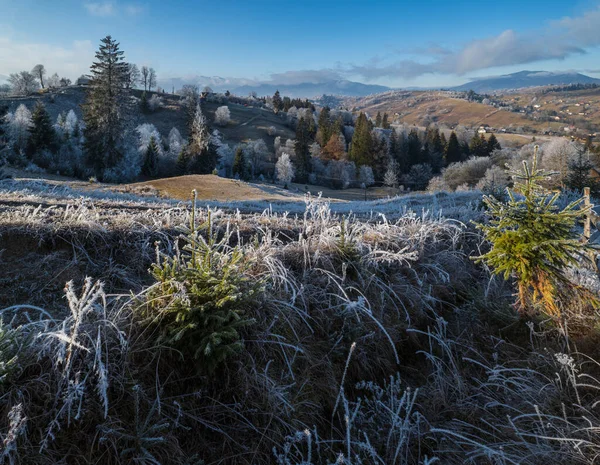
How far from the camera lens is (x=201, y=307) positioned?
2568 mm

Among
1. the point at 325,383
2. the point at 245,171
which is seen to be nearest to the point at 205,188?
the point at 325,383

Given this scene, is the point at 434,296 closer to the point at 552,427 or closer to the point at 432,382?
the point at 432,382

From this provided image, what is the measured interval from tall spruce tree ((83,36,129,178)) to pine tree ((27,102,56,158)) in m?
5.32

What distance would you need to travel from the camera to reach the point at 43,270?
3787 millimetres

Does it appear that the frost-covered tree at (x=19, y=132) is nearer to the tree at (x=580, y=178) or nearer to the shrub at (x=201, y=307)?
the shrub at (x=201, y=307)

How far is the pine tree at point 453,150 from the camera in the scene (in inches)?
3059

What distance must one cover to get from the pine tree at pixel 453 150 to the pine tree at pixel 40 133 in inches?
2724

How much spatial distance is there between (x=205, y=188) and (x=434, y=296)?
2147cm

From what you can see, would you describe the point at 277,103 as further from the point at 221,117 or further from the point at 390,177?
the point at 390,177

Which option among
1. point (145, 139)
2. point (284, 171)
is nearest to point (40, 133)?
point (145, 139)

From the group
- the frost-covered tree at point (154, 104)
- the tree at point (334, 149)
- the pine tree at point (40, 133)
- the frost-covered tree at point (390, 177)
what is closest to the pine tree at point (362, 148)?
the tree at point (334, 149)

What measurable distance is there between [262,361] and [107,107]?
4410 cm

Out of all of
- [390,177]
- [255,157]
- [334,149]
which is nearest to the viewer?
[390,177]

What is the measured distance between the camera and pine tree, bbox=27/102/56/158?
135 ft
